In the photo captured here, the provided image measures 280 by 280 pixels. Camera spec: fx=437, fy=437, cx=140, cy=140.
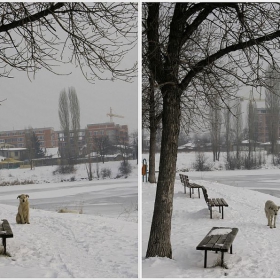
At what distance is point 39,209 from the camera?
16.4ft

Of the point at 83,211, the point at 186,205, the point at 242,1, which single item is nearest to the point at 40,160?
the point at 83,211

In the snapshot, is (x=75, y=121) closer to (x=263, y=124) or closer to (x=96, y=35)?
(x=96, y=35)

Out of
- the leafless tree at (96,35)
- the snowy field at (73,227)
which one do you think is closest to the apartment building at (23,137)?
the snowy field at (73,227)

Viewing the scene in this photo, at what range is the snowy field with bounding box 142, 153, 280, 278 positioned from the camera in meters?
3.24

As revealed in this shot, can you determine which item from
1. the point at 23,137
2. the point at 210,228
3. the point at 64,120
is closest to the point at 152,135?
the point at 64,120

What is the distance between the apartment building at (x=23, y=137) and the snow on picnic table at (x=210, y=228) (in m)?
1.20

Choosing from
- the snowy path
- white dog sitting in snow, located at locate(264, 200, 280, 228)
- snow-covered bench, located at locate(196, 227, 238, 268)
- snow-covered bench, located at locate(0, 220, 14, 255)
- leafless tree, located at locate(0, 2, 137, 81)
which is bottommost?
the snowy path

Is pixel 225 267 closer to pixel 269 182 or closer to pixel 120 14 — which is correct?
pixel 269 182

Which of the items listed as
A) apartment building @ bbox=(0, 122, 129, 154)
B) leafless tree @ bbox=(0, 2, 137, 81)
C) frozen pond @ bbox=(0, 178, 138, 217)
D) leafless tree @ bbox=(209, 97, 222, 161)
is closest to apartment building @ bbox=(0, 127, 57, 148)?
apartment building @ bbox=(0, 122, 129, 154)

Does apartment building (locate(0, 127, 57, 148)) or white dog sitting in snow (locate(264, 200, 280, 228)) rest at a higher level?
apartment building (locate(0, 127, 57, 148))

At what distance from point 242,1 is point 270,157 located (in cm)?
137

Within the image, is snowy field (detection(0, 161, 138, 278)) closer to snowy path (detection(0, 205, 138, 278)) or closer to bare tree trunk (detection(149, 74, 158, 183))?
snowy path (detection(0, 205, 138, 278))

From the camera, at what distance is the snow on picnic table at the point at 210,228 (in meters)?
3.23

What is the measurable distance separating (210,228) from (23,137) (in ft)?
6.61
